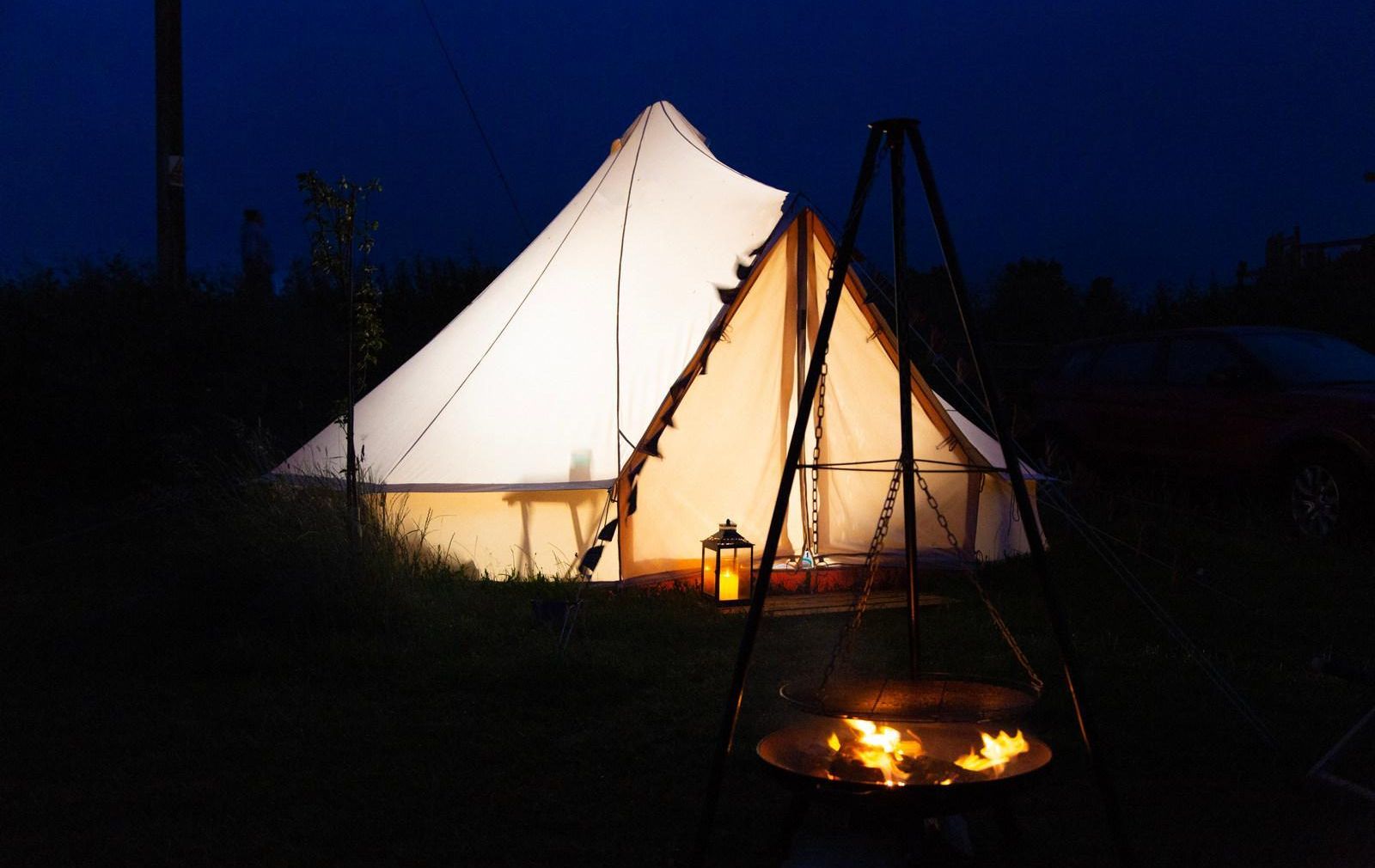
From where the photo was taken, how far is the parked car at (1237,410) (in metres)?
6.70

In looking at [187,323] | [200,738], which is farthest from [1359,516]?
[187,323]

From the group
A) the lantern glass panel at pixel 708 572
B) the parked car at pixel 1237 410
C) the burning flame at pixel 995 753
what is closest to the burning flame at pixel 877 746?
the burning flame at pixel 995 753

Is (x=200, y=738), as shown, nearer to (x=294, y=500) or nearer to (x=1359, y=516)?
(x=294, y=500)

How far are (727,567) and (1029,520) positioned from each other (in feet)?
10.6

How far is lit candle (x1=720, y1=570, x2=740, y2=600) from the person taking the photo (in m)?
5.65

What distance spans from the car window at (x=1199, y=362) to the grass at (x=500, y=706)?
1.36 m

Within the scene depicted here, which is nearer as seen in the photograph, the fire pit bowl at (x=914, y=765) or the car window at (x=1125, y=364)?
the fire pit bowl at (x=914, y=765)

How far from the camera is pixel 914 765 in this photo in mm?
2674

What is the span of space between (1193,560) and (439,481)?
148 inches

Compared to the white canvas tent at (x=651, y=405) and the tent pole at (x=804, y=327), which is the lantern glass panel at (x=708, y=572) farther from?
the tent pole at (x=804, y=327)

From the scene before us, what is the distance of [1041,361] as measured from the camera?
41.4ft

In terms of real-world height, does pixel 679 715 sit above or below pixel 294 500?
below

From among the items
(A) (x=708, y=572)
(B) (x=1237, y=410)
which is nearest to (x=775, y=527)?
(A) (x=708, y=572)

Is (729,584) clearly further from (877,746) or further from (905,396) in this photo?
(877,746)
